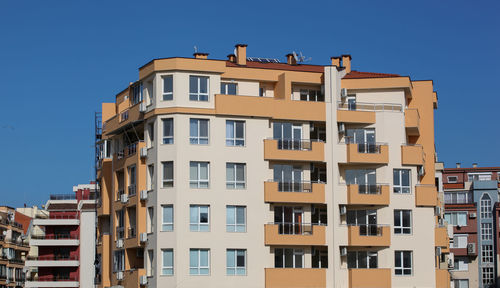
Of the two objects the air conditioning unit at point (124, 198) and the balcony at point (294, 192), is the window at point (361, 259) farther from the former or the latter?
the air conditioning unit at point (124, 198)

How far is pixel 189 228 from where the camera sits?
203 feet

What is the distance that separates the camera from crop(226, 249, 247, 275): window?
62.2 metres

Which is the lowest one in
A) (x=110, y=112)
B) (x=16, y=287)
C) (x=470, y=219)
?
(x=16, y=287)

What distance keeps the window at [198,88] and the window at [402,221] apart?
52.5 feet

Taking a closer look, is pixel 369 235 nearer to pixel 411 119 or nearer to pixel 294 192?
pixel 294 192


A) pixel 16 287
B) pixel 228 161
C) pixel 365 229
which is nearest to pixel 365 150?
pixel 365 229

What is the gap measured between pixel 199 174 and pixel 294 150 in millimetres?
6948

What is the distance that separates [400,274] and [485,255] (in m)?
51.2

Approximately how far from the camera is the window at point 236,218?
62.8 m

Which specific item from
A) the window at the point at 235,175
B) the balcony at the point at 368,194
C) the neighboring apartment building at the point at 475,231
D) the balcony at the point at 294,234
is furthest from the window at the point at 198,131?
the neighboring apartment building at the point at 475,231

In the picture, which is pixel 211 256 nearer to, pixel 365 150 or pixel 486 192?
pixel 365 150

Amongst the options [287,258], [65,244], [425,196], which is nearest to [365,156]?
[425,196]

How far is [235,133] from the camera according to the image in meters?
64.1

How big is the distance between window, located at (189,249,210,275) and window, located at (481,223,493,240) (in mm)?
60737
